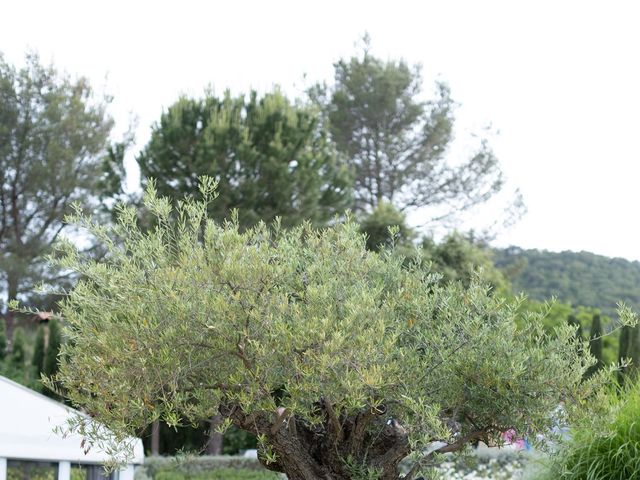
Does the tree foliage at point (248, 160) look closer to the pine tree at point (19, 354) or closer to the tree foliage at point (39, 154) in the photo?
the pine tree at point (19, 354)

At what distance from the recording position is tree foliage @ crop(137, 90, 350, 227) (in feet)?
78.0

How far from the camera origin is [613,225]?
107 feet

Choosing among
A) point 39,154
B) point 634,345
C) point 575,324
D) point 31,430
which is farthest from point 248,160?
point 575,324

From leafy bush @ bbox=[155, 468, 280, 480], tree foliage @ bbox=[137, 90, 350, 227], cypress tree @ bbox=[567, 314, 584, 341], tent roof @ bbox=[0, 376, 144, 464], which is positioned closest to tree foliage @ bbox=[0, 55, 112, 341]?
tree foliage @ bbox=[137, 90, 350, 227]

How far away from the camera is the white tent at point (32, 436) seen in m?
10.0

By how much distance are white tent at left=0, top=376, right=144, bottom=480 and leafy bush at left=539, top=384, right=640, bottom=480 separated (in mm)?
4749

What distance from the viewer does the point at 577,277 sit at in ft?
120

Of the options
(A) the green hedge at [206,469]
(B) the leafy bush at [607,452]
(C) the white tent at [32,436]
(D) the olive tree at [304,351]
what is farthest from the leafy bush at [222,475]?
(D) the olive tree at [304,351]

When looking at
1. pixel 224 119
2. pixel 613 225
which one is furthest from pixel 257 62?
pixel 613 225

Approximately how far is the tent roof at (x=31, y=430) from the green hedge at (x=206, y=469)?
786 cm

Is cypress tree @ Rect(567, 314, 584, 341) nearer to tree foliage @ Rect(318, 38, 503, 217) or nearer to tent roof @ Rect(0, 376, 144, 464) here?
tent roof @ Rect(0, 376, 144, 464)

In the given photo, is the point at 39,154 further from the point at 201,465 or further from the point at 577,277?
the point at 577,277

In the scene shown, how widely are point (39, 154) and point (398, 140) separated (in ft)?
45.0

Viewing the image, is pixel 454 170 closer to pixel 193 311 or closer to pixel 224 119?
pixel 224 119
